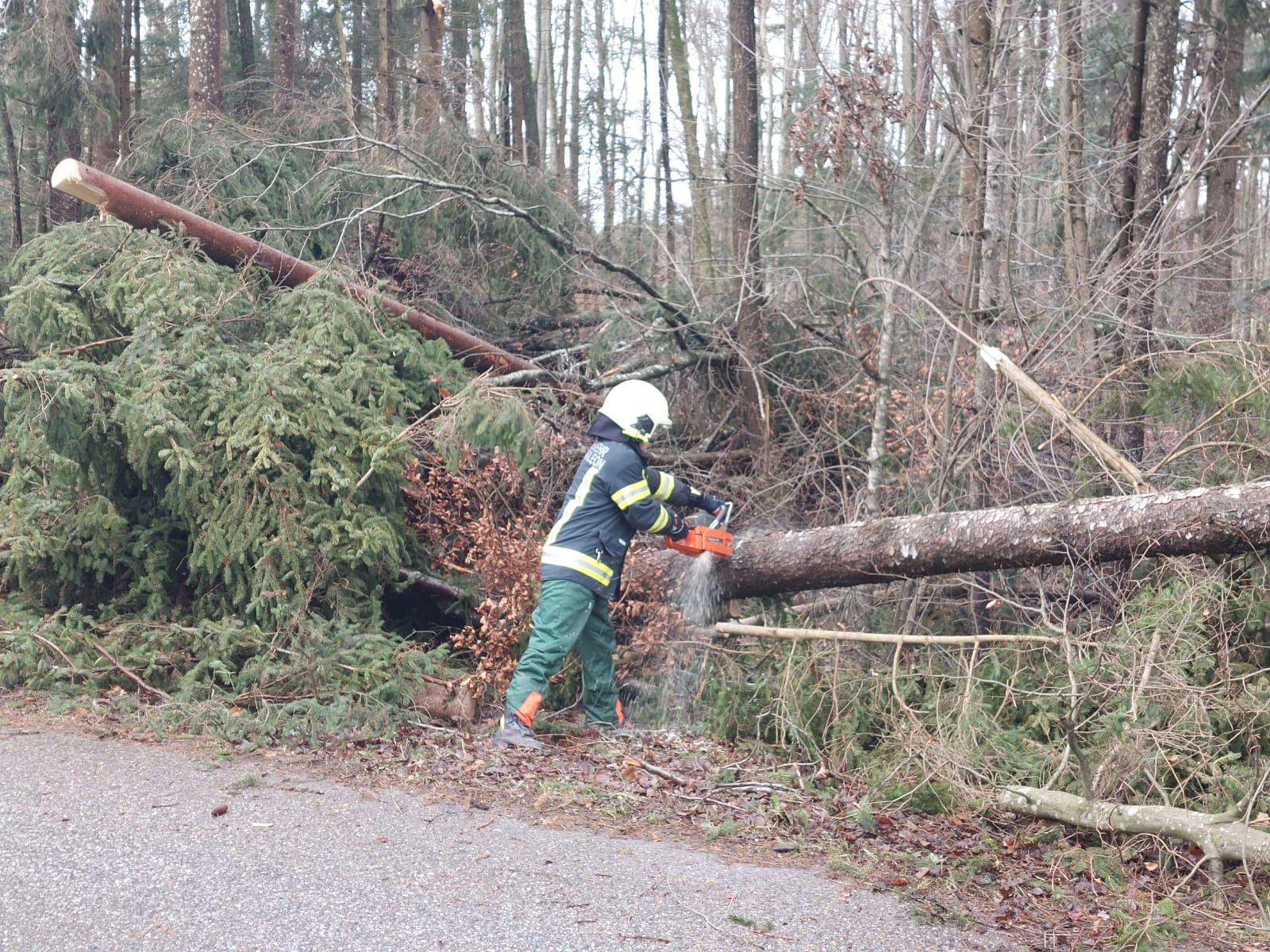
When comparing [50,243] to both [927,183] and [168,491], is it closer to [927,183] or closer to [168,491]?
[168,491]

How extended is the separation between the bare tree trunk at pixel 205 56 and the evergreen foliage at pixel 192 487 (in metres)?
4.49

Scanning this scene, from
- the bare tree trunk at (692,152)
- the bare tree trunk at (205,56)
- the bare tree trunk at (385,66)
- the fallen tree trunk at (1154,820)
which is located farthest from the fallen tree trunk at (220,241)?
the fallen tree trunk at (1154,820)

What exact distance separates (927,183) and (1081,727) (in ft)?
15.3

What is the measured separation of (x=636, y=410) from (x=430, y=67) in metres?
9.10

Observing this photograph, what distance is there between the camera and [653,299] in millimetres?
8562

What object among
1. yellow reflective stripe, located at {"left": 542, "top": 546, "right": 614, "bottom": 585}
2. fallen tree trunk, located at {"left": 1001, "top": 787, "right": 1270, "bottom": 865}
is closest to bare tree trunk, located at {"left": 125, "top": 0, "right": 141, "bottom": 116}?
yellow reflective stripe, located at {"left": 542, "top": 546, "right": 614, "bottom": 585}

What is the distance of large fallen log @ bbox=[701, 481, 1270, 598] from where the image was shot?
4918 mm

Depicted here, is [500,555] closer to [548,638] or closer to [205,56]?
[548,638]

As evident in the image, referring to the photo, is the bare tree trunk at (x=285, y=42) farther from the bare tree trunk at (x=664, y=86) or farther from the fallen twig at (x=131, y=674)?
the fallen twig at (x=131, y=674)

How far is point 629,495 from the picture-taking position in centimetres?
566

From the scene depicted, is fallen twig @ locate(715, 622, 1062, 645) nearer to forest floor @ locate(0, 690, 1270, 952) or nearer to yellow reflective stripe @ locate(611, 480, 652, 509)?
forest floor @ locate(0, 690, 1270, 952)

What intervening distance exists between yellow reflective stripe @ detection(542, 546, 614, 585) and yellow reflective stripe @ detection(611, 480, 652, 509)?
0.34 m

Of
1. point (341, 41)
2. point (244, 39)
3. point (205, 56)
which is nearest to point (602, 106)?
point (341, 41)

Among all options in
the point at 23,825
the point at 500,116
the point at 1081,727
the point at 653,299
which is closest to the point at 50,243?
the point at 653,299
